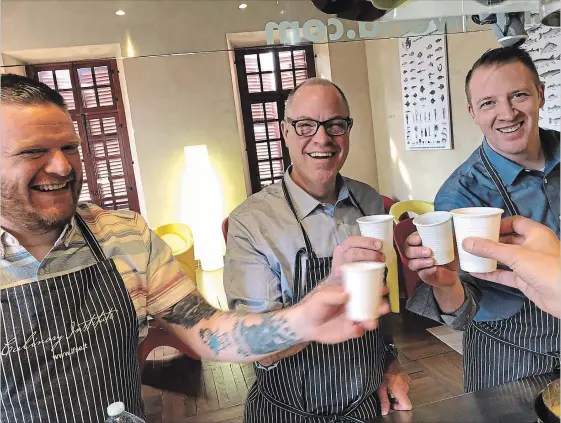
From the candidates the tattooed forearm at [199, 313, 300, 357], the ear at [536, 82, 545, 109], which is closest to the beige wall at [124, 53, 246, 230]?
the tattooed forearm at [199, 313, 300, 357]

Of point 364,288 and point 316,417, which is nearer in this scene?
point 364,288

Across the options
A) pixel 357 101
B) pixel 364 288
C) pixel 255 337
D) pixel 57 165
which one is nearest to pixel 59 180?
pixel 57 165

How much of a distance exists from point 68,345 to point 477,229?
0.98m

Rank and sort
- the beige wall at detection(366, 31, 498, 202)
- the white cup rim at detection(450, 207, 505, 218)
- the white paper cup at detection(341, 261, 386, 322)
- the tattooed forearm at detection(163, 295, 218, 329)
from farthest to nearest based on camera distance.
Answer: the beige wall at detection(366, 31, 498, 202)
the tattooed forearm at detection(163, 295, 218, 329)
the white cup rim at detection(450, 207, 505, 218)
the white paper cup at detection(341, 261, 386, 322)

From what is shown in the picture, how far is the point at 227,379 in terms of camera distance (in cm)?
142

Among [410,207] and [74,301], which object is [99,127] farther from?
[410,207]

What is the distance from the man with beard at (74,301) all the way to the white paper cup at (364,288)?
33 millimetres

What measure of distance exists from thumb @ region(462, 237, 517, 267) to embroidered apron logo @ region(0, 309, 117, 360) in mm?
860

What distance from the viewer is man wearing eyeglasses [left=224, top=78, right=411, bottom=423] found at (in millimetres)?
1320

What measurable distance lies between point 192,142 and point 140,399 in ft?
2.37

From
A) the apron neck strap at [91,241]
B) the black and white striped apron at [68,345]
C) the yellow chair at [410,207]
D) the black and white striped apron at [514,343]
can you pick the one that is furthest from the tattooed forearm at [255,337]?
the black and white striped apron at [514,343]

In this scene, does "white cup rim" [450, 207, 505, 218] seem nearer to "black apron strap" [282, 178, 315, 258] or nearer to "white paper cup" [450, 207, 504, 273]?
"white paper cup" [450, 207, 504, 273]

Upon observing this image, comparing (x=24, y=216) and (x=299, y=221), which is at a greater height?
(x=24, y=216)

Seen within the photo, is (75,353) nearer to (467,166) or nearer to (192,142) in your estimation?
(192,142)
